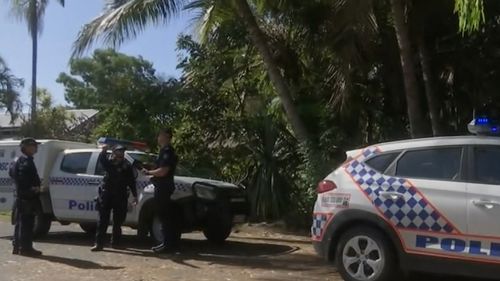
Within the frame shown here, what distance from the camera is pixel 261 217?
52.6 ft

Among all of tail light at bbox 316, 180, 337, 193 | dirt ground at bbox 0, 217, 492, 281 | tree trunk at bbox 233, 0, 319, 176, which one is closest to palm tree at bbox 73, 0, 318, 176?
tree trunk at bbox 233, 0, 319, 176

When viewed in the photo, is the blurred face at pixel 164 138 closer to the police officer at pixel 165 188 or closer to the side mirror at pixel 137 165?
the police officer at pixel 165 188

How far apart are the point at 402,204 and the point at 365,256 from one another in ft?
2.46

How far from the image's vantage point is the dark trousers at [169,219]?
11.6 meters

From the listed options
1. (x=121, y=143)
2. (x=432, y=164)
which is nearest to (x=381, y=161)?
(x=432, y=164)

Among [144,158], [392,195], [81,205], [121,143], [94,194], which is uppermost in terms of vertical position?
[121,143]

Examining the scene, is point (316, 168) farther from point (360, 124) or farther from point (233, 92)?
point (233, 92)

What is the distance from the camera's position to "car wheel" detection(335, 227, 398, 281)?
27.3 ft

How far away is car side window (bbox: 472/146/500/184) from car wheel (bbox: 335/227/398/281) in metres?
1.21

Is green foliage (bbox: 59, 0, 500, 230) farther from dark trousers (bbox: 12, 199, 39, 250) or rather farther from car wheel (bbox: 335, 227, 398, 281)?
car wheel (bbox: 335, 227, 398, 281)

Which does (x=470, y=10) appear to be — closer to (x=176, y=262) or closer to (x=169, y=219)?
(x=176, y=262)

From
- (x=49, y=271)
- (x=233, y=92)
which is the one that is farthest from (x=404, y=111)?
(x=49, y=271)

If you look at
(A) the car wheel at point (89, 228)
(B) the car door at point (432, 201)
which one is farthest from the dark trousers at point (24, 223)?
(B) the car door at point (432, 201)

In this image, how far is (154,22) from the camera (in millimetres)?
14234
